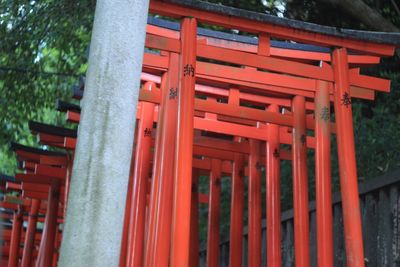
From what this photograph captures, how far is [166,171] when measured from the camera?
18.1 feet

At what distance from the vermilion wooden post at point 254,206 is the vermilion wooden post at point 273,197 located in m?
0.28

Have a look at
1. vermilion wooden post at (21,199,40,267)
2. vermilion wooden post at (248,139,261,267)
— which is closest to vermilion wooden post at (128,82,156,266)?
vermilion wooden post at (248,139,261,267)

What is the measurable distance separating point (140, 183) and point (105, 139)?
388 cm

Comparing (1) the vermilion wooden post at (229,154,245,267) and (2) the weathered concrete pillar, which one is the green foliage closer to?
(1) the vermilion wooden post at (229,154,245,267)

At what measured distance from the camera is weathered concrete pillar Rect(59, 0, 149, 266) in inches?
119

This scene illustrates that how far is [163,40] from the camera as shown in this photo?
5348 millimetres

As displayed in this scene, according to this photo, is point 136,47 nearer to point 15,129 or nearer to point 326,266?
point 326,266

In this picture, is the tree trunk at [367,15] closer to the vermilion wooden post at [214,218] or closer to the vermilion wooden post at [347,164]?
the vermilion wooden post at [347,164]

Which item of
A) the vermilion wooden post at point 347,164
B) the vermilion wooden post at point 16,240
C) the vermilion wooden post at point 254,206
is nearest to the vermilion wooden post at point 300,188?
the vermilion wooden post at point 347,164

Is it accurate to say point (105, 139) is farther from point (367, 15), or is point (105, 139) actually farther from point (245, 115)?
point (367, 15)

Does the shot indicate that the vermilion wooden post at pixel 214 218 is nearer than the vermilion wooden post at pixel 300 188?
No

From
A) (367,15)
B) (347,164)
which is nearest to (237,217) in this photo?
(367,15)

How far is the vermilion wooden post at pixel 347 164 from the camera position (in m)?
5.08

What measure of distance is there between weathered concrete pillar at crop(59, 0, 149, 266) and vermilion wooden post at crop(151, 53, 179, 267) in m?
2.09
